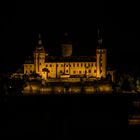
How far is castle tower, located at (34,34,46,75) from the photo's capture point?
27.9 meters

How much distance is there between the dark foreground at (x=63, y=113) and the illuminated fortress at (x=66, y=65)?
5.27 meters

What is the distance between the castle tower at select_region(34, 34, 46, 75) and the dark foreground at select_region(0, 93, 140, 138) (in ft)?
18.0

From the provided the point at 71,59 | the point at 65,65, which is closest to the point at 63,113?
the point at 65,65

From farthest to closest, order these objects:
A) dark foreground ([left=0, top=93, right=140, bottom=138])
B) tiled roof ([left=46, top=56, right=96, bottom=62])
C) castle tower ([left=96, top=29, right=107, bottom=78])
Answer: tiled roof ([left=46, top=56, right=96, bottom=62])
castle tower ([left=96, top=29, right=107, bottom=78])
dark foreground ([left=0, top=93, right=140, bottom=138])

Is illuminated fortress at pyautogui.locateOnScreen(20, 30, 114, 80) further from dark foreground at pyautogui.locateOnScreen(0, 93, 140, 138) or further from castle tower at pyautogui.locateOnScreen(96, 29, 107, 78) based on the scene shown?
dark foreground at pyautogui.locateOnScreen(0, 93, 140, 138)

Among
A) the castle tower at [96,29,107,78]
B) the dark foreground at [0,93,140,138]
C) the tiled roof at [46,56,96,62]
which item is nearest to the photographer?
the dark foreground at [0,93,140,138]

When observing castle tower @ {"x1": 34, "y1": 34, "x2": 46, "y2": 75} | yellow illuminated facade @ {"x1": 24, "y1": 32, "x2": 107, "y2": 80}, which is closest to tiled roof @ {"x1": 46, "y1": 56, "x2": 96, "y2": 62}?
yellow illuminated facade @ {"x1": 24, "y1": 32, "x2": 107, "y2": 80}

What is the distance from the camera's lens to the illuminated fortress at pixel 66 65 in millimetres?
27902

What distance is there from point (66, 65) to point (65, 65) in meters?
0.06

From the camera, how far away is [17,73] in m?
27.9

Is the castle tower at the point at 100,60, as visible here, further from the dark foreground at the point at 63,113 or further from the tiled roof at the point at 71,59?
the dark foreground at the point at 63,113

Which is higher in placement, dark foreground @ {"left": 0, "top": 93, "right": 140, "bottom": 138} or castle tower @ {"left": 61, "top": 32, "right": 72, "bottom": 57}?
castle tower @ {"left": 61, "top": 32, "right": 72, "bottom": 57}

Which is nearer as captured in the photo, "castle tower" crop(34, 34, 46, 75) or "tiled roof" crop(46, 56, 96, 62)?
"castle tower" crop(34, 34, 46, 75)

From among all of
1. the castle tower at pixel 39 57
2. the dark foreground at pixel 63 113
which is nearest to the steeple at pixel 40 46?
the castle tower at pixel 39 57
